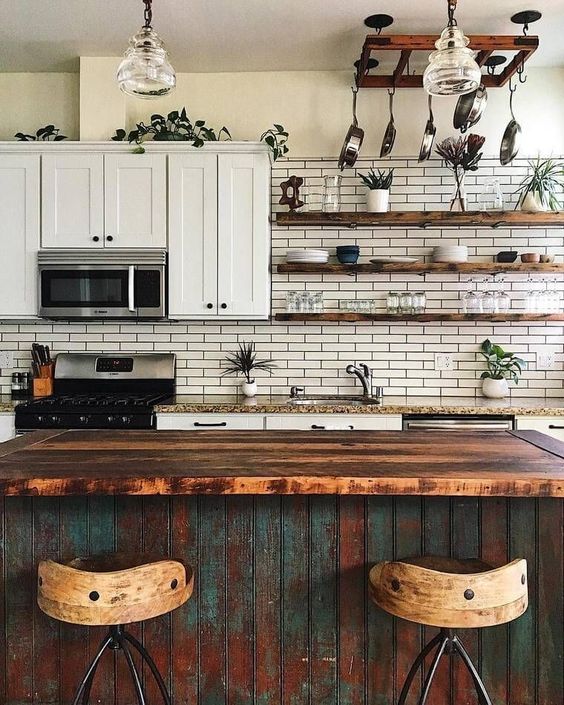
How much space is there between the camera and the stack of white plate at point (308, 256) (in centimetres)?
434

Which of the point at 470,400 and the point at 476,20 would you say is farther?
the point at 470,400

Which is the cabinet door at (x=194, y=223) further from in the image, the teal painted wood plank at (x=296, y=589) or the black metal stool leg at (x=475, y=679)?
the black metal stool leg at (x=475, y=679)

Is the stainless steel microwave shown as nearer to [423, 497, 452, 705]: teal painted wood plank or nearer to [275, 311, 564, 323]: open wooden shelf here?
[275, 311, 564, 323]: open wooden shelf

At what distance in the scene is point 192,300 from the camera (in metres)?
4.23

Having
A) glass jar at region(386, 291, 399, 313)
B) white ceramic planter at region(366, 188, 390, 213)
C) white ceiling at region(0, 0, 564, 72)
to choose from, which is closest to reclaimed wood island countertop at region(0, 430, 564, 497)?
glass jar at region(386, 291, 399, 313)

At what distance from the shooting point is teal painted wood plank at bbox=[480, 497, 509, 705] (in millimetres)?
2184

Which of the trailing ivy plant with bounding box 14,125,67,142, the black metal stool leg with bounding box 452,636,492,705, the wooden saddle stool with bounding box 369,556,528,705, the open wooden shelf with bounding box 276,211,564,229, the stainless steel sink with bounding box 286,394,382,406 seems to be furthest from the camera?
the trailing ivy plant with bounding box 14,125,67,142

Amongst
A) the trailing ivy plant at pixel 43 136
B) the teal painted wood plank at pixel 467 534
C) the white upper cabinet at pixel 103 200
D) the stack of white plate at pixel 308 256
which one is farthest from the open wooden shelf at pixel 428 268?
the teal painted wood plank at pixel 467 534

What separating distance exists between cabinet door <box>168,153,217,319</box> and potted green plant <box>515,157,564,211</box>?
77.8 inches

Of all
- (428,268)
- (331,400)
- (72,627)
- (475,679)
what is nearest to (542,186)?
(428,268)

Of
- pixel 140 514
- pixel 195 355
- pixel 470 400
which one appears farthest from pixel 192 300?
pixel 140 514

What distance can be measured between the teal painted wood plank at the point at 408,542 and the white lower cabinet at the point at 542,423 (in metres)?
1.90

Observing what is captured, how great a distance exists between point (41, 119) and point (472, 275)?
10.2ft

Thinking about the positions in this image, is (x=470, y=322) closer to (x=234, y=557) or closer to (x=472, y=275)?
(x=472, y=275)
